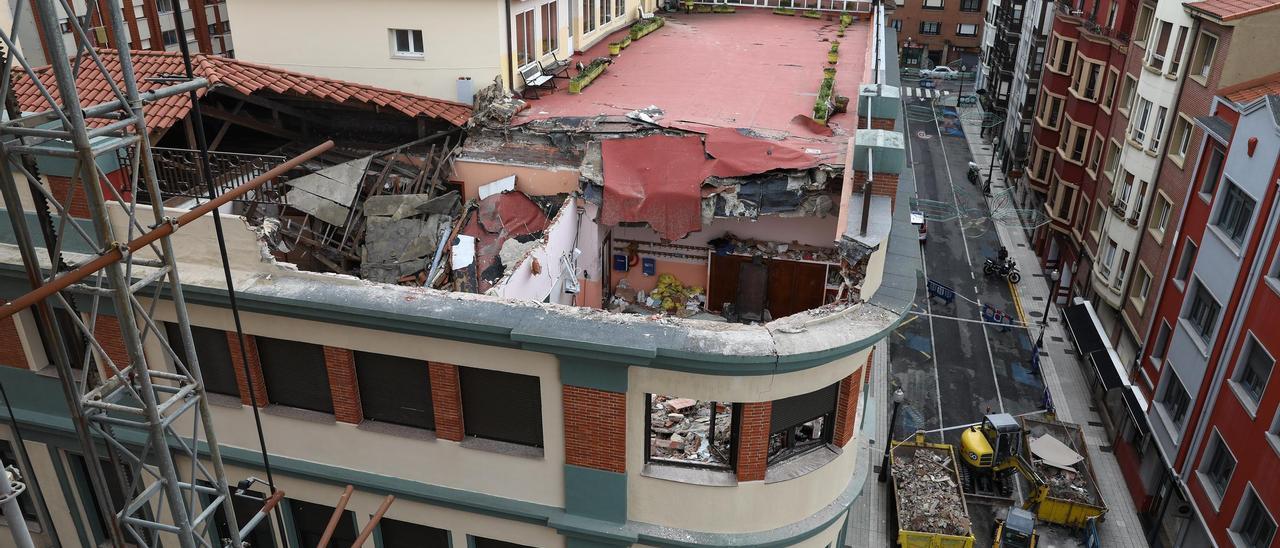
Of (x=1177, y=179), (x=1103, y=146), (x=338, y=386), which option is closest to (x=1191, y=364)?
(x=1177, y=179)

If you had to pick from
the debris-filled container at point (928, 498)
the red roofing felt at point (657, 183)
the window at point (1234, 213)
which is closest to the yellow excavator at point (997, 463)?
the debris-filled container at point (928, 498)

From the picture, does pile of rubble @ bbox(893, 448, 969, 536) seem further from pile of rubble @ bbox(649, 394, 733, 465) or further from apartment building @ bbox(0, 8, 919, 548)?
pile of rubble @ bbox(649, 394, 733, 465)

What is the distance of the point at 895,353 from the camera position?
40156mm

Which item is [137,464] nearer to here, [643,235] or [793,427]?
[793,427]

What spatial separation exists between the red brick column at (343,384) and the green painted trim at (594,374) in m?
4.21

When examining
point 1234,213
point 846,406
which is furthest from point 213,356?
point 1234,213

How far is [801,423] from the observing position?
46.8 feet

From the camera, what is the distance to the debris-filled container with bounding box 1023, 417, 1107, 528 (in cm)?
2805

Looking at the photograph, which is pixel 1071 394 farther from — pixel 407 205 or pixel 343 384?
pixel 343 384

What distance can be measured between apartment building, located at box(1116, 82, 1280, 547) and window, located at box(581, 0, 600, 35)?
73.4 ft

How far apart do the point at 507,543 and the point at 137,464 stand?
699cm

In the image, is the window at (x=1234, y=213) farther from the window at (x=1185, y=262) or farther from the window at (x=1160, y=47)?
the window at (x=1160, y=47)

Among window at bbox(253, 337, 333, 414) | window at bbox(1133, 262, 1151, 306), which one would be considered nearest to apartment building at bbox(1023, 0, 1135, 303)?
window at bbox(1133, 262, 1151, 306)

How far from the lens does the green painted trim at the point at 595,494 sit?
14102 millimetres
